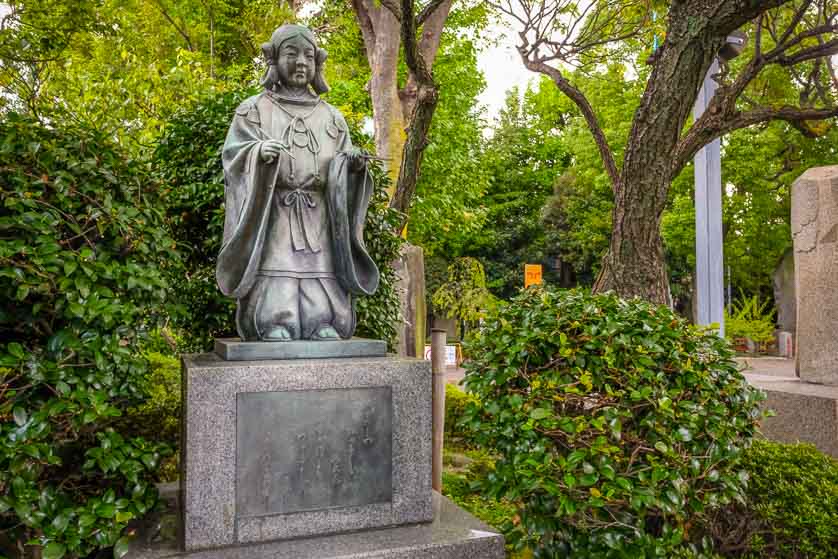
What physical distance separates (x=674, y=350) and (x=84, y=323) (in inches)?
119

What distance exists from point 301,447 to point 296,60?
2.17 m

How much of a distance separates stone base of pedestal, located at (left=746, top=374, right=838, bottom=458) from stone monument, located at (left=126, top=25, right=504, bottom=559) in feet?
11.8

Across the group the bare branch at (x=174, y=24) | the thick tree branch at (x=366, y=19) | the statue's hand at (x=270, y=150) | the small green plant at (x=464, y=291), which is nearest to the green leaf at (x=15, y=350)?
the statue's hand at (x=270, y=150)

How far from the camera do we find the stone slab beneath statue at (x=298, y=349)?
305 centimetres

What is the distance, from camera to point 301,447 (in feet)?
9.69

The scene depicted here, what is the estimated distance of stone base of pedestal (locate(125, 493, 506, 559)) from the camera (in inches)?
106

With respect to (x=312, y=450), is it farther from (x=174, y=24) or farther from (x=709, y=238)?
(x=174, y=24)

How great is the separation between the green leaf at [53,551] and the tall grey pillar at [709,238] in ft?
20.8

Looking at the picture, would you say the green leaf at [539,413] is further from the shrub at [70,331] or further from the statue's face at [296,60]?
the statue's face at [296,60]

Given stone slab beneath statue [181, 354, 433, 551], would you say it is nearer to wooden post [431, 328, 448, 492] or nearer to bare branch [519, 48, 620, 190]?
wooden post [431, 328, 448, 492]

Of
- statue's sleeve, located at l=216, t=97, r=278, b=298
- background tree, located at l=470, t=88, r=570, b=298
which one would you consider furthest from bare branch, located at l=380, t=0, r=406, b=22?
background tree, located at l=470, t=88, r=570, b=298

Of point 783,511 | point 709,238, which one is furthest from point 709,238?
point 783,511

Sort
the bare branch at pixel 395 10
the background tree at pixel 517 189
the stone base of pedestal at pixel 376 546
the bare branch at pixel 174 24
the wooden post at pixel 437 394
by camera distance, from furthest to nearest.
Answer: the background tree at pixel 517 189, the bare branch at pixel 174 24, the bare branch at pixel 395 10, the wooden post at pixel 437 394, the stone base of pedestal at pixel 376 546

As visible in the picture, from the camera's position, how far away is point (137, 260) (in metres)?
3.26
